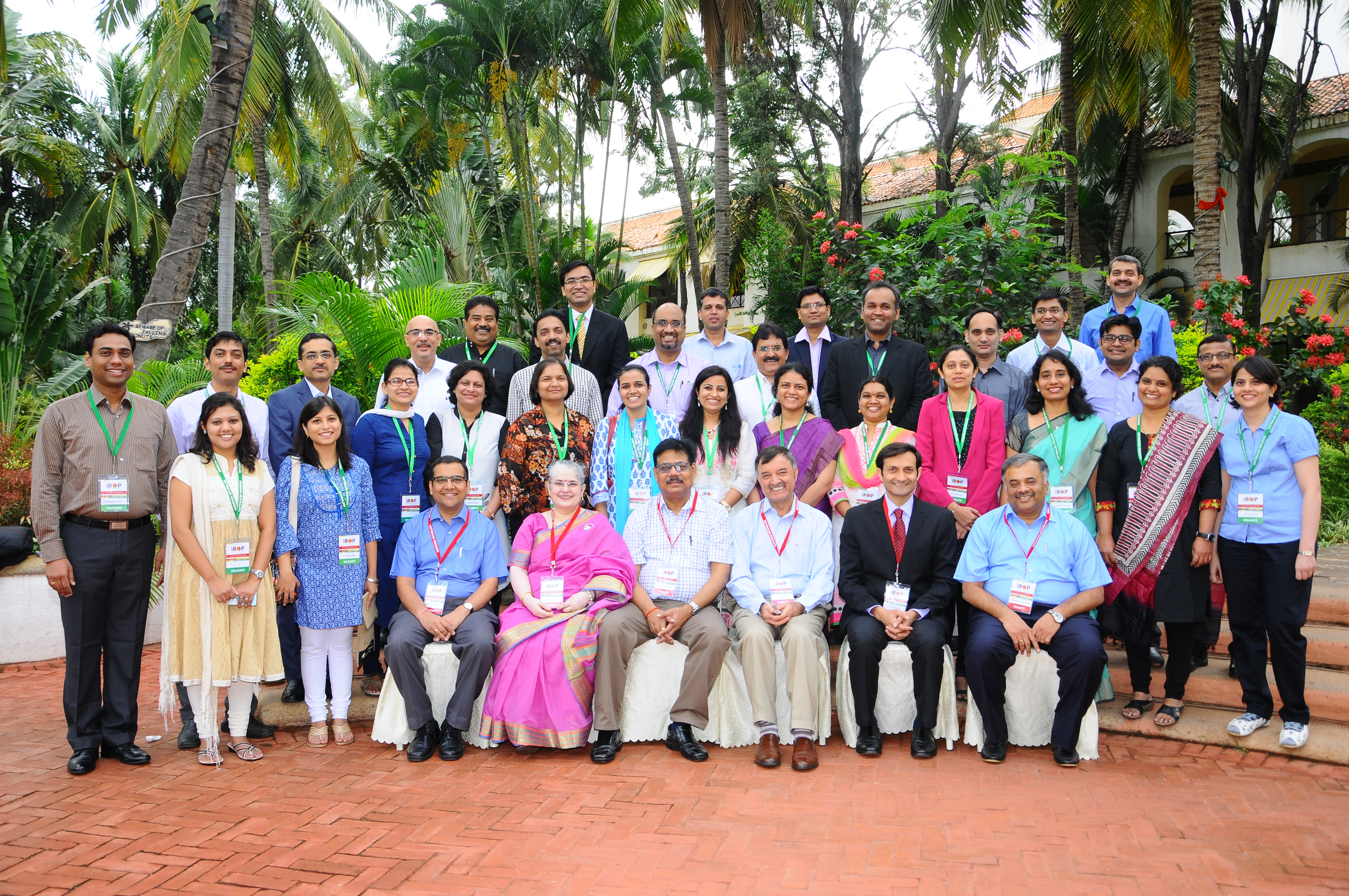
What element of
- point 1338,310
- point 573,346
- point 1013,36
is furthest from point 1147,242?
point 573,346

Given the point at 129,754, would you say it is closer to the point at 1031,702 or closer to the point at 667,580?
the point at 667,580

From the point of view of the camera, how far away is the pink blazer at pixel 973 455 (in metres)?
5.24

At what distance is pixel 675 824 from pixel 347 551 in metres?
2.35

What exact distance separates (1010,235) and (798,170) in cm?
1157

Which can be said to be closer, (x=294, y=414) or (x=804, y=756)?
(x=804, y=756)

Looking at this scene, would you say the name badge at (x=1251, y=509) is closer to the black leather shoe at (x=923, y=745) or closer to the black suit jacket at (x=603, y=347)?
the black leather shoe at (x=923, y=745)

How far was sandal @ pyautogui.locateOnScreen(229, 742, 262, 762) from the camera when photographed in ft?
15.5

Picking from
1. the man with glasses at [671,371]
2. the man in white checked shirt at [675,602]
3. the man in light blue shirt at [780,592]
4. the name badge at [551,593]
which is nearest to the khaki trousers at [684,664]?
the man in white checked shirt at [675,602]

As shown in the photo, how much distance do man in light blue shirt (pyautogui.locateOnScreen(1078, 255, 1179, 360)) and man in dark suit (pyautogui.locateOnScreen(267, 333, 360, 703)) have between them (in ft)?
16.3

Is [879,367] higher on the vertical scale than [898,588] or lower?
higher

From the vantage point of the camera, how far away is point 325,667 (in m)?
5.02

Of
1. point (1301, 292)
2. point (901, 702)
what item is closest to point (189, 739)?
point (901, 702)

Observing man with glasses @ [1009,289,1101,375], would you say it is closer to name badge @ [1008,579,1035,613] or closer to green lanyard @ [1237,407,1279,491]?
green lanyard @ [1237,407,1279,491]

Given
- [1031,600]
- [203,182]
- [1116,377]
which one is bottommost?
[1031,600]
